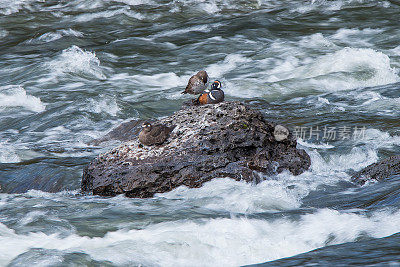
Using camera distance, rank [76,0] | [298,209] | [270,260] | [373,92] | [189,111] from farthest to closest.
→ [76,0], [373,92], [189,111], [298,209], [270,260]

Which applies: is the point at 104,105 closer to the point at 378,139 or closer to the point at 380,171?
the point at 378,139

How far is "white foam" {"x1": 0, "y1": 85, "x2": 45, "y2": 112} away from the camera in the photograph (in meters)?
10.8

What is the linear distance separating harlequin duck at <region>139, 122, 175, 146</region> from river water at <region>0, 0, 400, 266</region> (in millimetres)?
661

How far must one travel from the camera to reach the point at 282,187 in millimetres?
5727

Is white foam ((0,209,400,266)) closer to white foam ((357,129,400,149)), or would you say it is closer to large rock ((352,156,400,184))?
large rock ((352,156,400,184))

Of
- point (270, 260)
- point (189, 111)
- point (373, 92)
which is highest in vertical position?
point (189, 111)

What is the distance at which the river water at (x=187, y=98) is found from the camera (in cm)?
416

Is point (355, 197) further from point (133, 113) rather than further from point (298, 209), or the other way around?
point (133, 113)

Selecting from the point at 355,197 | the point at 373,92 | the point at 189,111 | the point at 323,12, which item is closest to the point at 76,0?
the point at 323,12

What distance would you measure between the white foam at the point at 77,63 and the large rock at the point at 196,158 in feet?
24.5

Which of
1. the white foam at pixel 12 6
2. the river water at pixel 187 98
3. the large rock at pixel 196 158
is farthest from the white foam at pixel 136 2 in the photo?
the large rock at pixel 196 158

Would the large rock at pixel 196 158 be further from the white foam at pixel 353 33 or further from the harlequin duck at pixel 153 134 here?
the white foam at pixel 353 33

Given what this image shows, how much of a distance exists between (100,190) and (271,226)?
2113 millimetres

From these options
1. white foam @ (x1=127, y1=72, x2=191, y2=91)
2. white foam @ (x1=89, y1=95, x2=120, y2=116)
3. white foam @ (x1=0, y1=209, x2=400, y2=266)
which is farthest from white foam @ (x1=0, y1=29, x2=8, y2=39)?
white foam @ (x1=0, y1=209, x2=400, y2=266)
